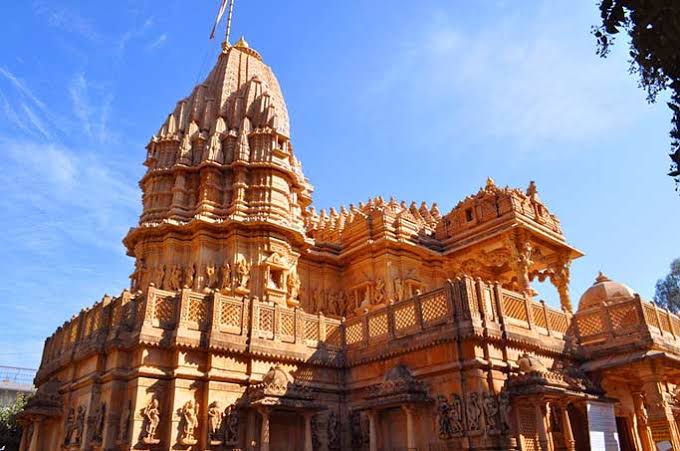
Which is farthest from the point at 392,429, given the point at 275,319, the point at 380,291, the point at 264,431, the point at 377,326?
the point at 380,291

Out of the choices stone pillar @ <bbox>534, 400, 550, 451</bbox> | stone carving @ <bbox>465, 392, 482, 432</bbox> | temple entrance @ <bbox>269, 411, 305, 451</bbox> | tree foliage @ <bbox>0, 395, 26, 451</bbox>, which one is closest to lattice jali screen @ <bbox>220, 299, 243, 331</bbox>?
temple entrance @ <bbox>269, 411, 305, 451</bbox>

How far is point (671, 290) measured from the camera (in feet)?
172

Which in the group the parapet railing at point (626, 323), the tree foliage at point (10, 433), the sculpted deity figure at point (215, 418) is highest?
the parapet railing at point (626, 323)

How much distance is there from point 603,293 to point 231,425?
1368cm

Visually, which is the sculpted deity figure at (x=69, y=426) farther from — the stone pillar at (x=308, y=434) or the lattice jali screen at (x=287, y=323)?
the stone pillar at (x=308, y=434)

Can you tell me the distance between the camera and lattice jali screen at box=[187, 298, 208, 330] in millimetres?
15188

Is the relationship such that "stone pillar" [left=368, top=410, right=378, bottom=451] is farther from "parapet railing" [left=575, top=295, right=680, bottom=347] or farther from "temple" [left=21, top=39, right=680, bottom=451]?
"parapet railing" [left=575, top=295, right=680, bottom=347]

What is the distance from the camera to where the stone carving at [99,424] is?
13758mm

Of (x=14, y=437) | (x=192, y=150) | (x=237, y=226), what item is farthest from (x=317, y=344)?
(x=14, y=437)

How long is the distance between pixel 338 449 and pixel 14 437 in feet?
75.2

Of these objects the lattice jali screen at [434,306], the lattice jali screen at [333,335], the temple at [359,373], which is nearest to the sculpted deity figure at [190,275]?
the temple at [359,373]

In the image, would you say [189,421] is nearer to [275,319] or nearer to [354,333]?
[275,319]

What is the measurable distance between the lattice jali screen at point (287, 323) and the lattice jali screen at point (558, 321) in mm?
7768

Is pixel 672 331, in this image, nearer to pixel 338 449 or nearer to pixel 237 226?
pixel 338 449
